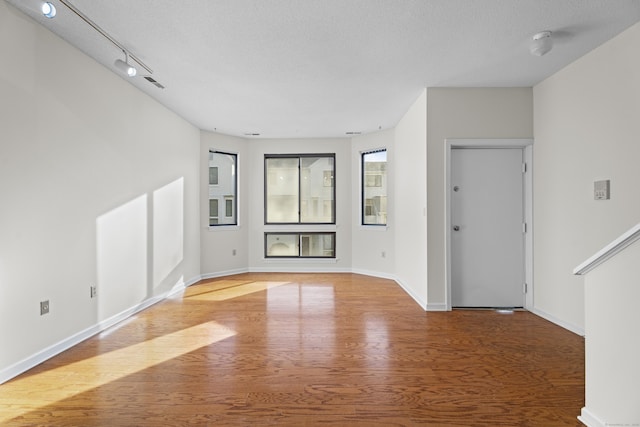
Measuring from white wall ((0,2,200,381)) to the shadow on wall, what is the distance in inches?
0.5

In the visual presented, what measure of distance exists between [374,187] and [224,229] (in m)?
2.90

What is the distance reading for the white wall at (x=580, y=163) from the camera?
2.63 m

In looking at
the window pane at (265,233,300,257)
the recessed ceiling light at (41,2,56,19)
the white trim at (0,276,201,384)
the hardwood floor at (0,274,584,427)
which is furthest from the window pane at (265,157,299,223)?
the recessed ceiling light at (41,2,56,19)

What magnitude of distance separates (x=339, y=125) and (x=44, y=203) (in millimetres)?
4042

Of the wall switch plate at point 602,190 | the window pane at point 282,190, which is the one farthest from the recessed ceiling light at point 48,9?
the window pane at point 282,190

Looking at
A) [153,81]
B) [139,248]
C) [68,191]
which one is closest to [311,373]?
[68,191]

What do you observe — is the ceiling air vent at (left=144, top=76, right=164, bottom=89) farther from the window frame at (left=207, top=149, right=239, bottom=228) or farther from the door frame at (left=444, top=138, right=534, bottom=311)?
the door frame at (left=444, top=138, right=534, bottom=311)

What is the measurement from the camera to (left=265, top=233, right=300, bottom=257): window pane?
6.56 meters

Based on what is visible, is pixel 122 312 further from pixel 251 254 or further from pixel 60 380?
pixel 251 254

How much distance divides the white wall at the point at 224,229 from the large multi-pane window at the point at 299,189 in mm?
461

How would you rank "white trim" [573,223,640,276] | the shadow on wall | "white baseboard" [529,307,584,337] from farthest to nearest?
1. the shadow on wall
2. "white baseboard" [529,307,584,337]
3. "white trim" [573,223,640,276]

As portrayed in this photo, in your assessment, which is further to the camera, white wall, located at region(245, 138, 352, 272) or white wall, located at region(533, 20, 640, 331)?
white wall, located at region(245, 138, 352, 272)

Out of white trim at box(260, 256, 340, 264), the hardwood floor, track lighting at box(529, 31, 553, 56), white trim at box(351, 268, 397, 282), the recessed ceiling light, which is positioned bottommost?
the hardwood floor

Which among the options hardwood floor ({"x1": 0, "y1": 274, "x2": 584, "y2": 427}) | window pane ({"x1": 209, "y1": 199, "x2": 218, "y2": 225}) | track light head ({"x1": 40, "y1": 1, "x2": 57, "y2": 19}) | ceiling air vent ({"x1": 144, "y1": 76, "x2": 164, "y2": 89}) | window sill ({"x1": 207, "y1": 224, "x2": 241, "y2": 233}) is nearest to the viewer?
hardwood floor ({"x1": 0, "y1": 274, "x2": 584, "y2": 427})
